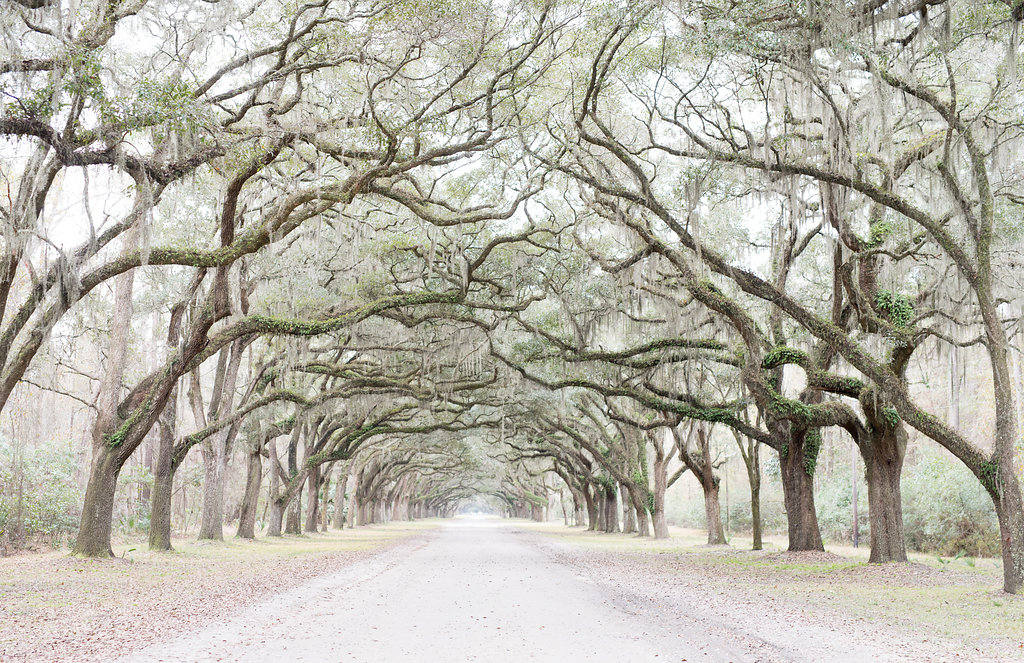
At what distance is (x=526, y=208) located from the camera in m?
14.9

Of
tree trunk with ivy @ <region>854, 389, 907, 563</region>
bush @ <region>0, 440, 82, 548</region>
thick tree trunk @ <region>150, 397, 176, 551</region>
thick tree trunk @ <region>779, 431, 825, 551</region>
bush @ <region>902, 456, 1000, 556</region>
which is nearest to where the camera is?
tree trunk with ivy @ <region>854, 389, 907, 563</region>

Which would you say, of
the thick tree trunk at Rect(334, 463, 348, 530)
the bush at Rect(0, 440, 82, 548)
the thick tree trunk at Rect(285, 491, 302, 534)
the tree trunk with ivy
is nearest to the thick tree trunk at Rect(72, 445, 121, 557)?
the bush at Rect(0, 440, 82, 548)

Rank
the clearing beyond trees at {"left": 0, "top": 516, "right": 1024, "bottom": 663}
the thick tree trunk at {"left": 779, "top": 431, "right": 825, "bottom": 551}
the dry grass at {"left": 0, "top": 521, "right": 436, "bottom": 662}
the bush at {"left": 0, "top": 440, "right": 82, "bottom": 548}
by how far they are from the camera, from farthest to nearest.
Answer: the bush at {"left": 0, "top": 440, "right": 82, "bottom": 548} → the thick tree trunk at {"left": 779, "top": 431, "right": 825, "bottom": 551} → the dry grass at {"left": 0, "top": 521, "right": 436, "bottom": 662} → the clearing beyond trees at {"left": 0, "top": 516, "right": 1024, "bottom": 663}

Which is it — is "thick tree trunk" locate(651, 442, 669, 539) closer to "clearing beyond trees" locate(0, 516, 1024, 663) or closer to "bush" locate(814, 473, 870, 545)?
"bush" locate(814, 473, 870, 545)

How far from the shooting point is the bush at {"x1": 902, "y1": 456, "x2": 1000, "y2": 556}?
2145 centimetres

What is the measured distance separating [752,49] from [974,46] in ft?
13.8

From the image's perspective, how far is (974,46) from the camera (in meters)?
11.0

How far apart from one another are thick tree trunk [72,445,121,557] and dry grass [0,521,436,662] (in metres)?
0.31

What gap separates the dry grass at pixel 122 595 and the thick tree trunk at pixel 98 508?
0.31 meters

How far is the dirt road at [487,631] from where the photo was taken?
571 centimetres

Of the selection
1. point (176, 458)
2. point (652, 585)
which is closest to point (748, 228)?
point (652, 585)

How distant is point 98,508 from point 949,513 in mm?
22596

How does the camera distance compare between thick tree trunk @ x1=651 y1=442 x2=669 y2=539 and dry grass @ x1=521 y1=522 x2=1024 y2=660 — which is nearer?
dry grass @ x1=521 y1=522 x2=1024 y2=660

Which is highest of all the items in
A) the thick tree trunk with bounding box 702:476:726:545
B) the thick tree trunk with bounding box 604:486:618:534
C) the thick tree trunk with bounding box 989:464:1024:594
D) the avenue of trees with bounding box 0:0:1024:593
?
the avenue of trees with bounding box 0:0:1024:593
